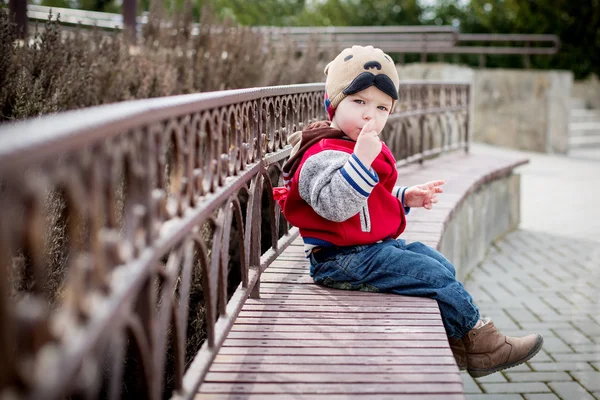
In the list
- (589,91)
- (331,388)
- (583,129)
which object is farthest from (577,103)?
(331,388)

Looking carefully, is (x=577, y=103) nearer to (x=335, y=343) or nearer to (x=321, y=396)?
(x=335, y=343)

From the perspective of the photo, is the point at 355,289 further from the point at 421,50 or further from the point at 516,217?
the point at 421,50

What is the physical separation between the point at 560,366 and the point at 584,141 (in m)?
13.8

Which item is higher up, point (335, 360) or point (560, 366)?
point (335, 360)

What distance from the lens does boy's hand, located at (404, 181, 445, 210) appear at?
129 inches

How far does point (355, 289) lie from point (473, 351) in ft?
1.72

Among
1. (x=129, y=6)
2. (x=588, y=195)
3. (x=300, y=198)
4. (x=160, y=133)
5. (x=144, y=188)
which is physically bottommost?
(x=588, y=195)

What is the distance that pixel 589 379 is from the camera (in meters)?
4.02

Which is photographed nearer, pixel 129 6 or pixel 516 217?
pixel 516 217

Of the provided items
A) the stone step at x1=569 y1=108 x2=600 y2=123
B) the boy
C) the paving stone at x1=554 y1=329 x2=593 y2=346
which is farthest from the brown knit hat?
the stone step at x1=569 y1=108 x2=600 y2=123

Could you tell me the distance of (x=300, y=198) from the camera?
308 cm

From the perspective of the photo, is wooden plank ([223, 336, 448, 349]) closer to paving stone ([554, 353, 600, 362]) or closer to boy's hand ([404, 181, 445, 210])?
boy's hand ([404, 181, 445, 210])

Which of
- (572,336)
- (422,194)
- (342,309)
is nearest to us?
(342,309)

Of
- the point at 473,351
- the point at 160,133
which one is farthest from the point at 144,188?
the point at 473,351
